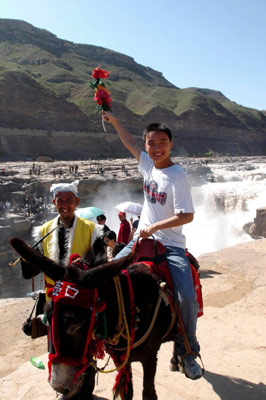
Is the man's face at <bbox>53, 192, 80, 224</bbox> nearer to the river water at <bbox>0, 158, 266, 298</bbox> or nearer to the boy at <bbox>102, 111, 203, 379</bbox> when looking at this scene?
the boy at <bbox>102, 111, 203, 379</bbox>

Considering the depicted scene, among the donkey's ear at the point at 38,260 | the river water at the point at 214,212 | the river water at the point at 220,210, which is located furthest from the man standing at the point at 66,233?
the river water at the point at 220,210

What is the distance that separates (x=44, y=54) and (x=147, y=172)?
139 m

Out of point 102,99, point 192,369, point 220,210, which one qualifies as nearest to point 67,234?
point 102,99

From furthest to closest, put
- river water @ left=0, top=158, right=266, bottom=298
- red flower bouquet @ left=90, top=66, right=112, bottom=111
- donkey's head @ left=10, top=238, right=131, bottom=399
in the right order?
1. river water @ left=0, top=158, right=266, bottom=298
2. red flower bouquet @ left=90, top=66, right=112, bottom=111
3. donkey's head @ left=10, top=238, right=131, bottom=399

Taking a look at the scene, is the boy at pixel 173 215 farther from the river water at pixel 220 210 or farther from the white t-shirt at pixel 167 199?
the river water at pixel 220 210

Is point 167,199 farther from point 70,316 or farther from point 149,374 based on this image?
point 149,374

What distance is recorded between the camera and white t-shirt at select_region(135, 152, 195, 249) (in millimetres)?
2652

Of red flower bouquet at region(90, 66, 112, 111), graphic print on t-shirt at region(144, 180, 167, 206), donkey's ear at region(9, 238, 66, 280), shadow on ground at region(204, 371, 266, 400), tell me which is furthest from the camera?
shadow on ground at region(204, 371, 266, 400)

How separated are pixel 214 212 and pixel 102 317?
2490 centimetres

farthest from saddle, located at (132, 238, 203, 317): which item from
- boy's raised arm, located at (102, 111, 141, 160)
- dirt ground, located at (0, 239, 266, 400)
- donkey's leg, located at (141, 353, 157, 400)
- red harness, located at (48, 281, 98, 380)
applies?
dirt ground, located at (0, 239, 266, 400)

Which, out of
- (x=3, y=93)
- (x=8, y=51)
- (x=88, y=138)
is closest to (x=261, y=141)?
(x=88, y=138)

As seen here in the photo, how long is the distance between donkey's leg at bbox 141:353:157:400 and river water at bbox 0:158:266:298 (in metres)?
12.0

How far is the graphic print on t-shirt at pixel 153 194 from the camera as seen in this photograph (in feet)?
9.12

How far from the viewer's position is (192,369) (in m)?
2.75
